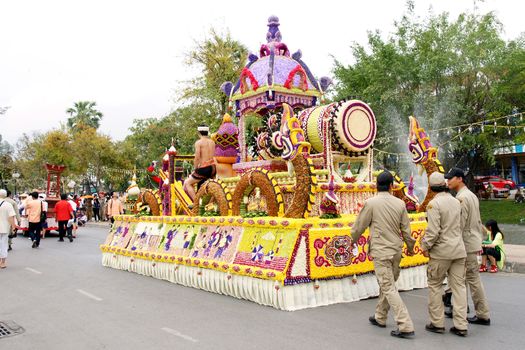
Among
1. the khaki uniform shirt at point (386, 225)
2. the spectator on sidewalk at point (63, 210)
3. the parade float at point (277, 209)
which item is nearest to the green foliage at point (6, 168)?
the spectator on sidewalk at point (63, 210)

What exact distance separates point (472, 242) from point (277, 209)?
115 inches

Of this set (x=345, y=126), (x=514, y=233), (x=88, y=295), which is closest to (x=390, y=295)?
(x=345, y=126)

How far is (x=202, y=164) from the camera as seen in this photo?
34.5ft

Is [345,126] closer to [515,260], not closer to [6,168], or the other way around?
[515,260]

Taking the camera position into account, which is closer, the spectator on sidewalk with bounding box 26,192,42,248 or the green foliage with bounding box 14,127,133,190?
the spectator on sidewalk with bounding box 26,192,42,248

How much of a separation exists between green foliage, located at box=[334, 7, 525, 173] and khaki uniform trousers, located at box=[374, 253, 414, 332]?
1599cm

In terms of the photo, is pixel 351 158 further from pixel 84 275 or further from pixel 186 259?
pixel 84 275

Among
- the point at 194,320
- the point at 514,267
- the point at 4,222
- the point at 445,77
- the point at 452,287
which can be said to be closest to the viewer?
the point at 452,287

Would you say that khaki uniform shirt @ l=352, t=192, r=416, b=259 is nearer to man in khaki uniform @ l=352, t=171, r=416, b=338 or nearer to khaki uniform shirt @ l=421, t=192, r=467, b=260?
man in khaki uniform @ l=352, t=171, r=416, b=338

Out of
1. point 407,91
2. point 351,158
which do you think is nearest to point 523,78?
point 407,91

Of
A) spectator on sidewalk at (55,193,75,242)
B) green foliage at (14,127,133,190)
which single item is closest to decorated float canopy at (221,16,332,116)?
spectator on sidewalk at (55,193,75,242)

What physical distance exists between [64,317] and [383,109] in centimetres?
1763

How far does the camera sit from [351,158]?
901 centimetres

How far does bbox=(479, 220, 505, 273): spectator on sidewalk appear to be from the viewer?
9.73 meters
